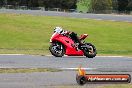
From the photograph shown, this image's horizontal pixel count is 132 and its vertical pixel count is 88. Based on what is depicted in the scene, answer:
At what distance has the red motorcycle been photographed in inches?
757

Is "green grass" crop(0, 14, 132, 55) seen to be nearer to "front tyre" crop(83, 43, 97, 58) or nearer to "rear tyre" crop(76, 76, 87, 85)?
"front tyre" crop(83, 43, 97, 58)

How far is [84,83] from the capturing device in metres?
11.0

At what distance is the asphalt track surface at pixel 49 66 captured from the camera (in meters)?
11.5

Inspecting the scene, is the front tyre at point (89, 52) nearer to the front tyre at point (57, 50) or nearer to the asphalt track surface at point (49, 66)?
the asphalt track surface at point (49, 66)

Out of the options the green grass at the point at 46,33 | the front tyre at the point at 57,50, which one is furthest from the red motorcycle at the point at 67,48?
the green grass at the point at 46,33

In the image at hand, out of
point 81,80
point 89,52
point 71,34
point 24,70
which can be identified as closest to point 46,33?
point 71,34

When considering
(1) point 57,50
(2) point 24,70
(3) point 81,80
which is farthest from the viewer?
(1) point 57,50

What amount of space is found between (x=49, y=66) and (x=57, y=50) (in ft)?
13.5

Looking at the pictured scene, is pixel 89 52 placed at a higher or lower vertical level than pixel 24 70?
lower

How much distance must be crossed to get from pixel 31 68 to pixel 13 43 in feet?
49.8

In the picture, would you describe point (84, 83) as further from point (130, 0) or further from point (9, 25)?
point (130, 0)

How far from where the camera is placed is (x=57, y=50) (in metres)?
19.2

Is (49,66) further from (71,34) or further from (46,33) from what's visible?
(46,33)

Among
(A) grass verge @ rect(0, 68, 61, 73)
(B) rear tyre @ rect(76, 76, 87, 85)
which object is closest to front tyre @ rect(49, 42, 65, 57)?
(A) grass verge @ rect(0, 68, 61, 73)
